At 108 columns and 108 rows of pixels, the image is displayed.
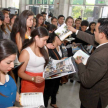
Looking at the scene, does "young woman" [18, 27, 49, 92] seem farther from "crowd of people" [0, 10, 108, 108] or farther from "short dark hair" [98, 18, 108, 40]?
"short dark hair" [98, 18, 108, 40]

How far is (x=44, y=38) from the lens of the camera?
1.40 m

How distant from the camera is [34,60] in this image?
1.37 meters

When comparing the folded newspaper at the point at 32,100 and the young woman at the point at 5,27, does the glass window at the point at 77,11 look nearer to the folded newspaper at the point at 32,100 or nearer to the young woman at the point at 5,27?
the young woman at the point at 5,27

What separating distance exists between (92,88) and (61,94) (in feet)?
4.49

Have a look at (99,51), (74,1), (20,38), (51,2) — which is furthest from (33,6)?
(99,51)

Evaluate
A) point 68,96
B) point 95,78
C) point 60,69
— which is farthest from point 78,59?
point 68,96

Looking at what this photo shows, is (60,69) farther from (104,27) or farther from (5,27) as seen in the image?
(5,27)

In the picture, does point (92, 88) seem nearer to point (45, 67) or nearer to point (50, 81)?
point (45, 67)

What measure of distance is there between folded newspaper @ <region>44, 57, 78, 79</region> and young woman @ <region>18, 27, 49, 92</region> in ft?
0.34

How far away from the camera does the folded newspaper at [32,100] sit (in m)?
0.92

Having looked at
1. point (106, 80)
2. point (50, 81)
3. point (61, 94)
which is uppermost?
point (106, 80)

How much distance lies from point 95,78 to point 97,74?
0.05 m

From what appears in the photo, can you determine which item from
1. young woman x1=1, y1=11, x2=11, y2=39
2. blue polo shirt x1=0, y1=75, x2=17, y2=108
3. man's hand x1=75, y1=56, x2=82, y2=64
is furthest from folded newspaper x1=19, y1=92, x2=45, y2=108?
young woman x1=1, y1=11, x2=11, y2=39

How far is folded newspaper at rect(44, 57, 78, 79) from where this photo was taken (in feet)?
4.17
